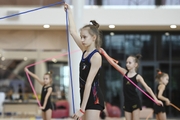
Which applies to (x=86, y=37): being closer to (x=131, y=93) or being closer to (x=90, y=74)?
A: (x=90, y=74)

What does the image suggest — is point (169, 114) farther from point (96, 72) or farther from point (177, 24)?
point (96, 72)

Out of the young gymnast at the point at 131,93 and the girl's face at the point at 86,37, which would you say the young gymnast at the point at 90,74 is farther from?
the young gymnast at the point at 131,93

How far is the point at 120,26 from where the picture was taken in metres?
13.8

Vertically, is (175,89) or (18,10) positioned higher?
(18,10)

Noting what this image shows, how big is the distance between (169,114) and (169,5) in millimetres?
4051

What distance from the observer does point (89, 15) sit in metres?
13.2

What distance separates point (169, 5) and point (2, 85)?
695 centimetres

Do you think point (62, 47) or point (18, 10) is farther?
point (62, 47)

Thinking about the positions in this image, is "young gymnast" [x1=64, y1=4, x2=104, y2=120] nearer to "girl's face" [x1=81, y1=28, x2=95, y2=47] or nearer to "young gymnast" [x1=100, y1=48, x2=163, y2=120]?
"girl's face" [x1=81, y1=28, x2=95, y2=47]

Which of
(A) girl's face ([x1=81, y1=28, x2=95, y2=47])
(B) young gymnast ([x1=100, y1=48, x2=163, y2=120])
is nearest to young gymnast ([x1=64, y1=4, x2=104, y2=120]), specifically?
(A) girl's face ([x1=81, y1=28, x2=95, y2=47])

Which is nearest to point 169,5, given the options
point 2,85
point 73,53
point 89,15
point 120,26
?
point 120,26

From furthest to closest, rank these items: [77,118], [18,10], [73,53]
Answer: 1. [18,10]
2. [73,53]
3. [77,118]

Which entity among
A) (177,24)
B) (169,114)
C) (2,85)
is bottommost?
(169,114)

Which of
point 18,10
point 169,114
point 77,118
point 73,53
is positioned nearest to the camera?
point 77,118
